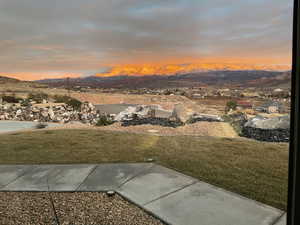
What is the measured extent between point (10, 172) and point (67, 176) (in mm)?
816

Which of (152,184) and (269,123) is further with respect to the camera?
(269,123)

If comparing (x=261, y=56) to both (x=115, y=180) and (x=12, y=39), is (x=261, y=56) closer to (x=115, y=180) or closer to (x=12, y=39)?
(x=115, y=180)

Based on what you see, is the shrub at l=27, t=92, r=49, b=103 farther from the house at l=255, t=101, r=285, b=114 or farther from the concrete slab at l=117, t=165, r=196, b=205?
the house at l=255, t=101, r=285, b=114

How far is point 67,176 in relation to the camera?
230 centimetres

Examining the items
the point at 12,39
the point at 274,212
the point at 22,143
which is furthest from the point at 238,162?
the point at 12,39

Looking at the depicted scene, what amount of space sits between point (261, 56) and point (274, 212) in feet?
16.8

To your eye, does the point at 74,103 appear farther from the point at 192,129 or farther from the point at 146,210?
the point at 146,210

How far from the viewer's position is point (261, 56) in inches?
218

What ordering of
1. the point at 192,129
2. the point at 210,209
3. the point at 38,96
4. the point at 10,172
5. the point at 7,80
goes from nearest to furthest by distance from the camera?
the point at 210,209 → the point at 10,172 → the point at 192,129 → the point at 7,80 → the point at 38,96

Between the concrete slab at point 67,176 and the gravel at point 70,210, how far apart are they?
0.11 m

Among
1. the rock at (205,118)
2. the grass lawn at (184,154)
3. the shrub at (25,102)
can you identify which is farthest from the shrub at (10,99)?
the rock at (205,118)

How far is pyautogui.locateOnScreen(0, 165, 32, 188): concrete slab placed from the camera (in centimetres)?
225

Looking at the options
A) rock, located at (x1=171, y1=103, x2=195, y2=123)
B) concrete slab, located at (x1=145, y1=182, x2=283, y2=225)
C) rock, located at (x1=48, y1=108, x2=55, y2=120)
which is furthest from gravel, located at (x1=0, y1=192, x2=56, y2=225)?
rock, located at (x1=48, y1=108, x2=55, y2=120)

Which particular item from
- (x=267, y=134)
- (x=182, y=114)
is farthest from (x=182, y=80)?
(x=267, y=134)
